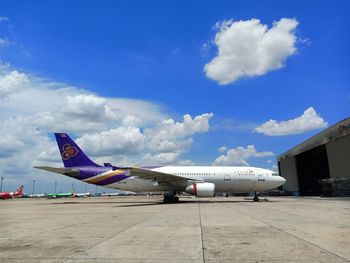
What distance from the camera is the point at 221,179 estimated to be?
2984 cm

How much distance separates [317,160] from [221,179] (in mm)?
42335

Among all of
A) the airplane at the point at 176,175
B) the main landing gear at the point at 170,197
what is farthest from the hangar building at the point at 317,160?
the main landing gear at the point at 170,197

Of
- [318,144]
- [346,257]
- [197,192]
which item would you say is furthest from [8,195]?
[346,257]

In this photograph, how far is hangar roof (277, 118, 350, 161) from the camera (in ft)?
133

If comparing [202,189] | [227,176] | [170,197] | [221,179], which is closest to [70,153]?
[170,197]

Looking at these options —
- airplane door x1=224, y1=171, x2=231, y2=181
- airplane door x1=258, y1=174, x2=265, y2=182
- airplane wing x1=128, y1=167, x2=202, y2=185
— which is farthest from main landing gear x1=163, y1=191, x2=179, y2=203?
airplane door x1=258, y1=174, x2=265, y2=182

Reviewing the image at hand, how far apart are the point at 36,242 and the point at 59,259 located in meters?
2.46

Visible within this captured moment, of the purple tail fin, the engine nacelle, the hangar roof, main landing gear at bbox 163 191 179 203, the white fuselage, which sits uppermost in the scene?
the hangar roof

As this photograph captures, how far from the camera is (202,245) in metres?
6.84

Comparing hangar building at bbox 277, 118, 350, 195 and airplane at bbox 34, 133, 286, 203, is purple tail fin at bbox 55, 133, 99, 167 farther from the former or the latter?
hangar building at bbox 277, 118, 350, 195

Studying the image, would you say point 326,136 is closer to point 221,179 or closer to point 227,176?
point 227,176

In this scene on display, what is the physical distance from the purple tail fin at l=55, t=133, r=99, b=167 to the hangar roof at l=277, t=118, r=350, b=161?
105ft

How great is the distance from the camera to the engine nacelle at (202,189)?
27031 mm

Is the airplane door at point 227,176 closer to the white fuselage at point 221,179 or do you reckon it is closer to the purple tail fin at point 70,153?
the white fuselage at point 221,179
